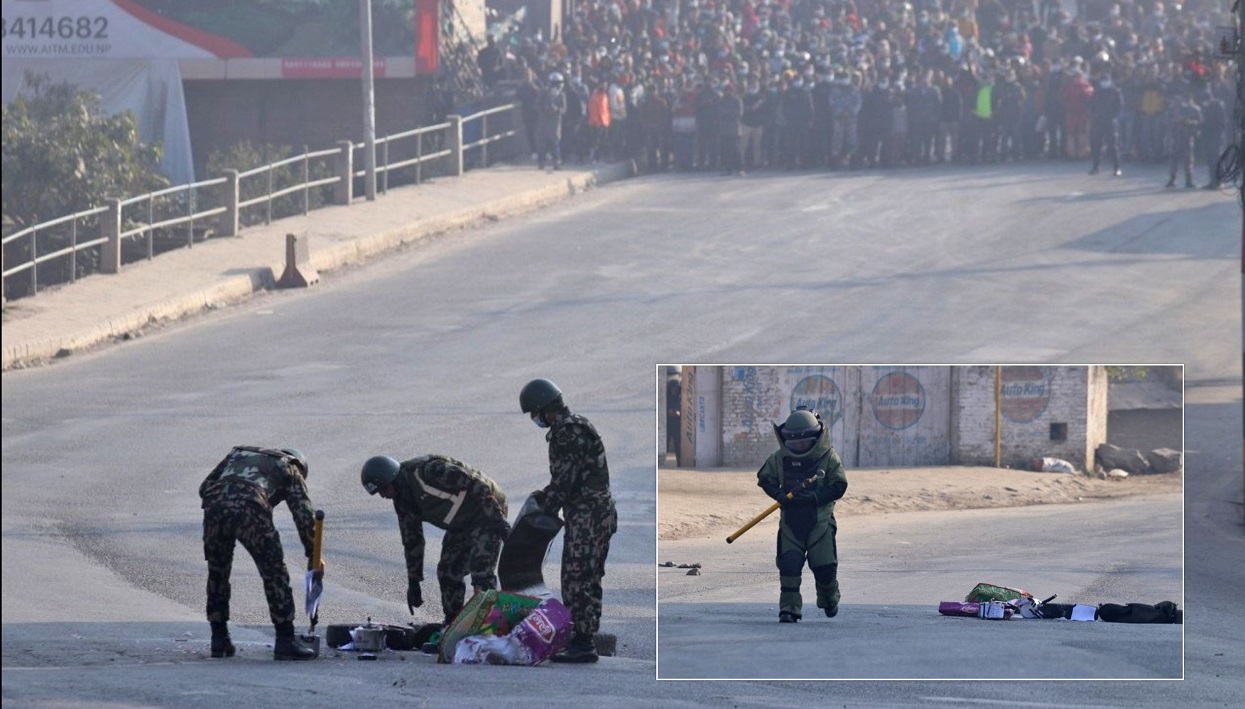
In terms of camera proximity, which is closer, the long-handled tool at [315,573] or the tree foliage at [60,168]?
the long-handled tool at [315,573]

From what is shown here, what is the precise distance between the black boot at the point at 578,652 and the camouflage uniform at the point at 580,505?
0.27 feet

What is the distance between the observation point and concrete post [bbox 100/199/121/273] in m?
22.4

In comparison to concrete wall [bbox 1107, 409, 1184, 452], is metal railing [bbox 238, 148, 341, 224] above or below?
above

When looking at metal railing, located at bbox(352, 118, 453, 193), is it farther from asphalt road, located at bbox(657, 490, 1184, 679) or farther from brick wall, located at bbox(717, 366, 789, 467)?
asphalt road, located at bbox(657, 490, 1184, 679)

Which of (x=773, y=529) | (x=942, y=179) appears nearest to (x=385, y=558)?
(x=773, y=529)

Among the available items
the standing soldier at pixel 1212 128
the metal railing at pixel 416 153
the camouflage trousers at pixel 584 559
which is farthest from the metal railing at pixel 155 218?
the standing soldier at pixel 1212 128

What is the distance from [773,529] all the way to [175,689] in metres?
2.82

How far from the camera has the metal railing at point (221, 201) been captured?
2241 centimetres

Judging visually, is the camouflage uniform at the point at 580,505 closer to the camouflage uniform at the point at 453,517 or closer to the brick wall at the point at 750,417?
the camouflage uniform at the point at 453,517

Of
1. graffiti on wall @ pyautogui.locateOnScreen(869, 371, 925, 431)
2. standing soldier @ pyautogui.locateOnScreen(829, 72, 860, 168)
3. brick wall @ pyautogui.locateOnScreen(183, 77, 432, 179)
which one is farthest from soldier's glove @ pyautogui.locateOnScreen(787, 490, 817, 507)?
brick wall @ pyautogui.locateOnScreen(183, 77, 432, 179)

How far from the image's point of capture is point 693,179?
32.0m

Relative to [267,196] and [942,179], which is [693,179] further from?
[267,196]

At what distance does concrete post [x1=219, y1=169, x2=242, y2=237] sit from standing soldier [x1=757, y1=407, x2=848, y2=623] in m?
18.1

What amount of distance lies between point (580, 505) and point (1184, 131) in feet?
69.7
